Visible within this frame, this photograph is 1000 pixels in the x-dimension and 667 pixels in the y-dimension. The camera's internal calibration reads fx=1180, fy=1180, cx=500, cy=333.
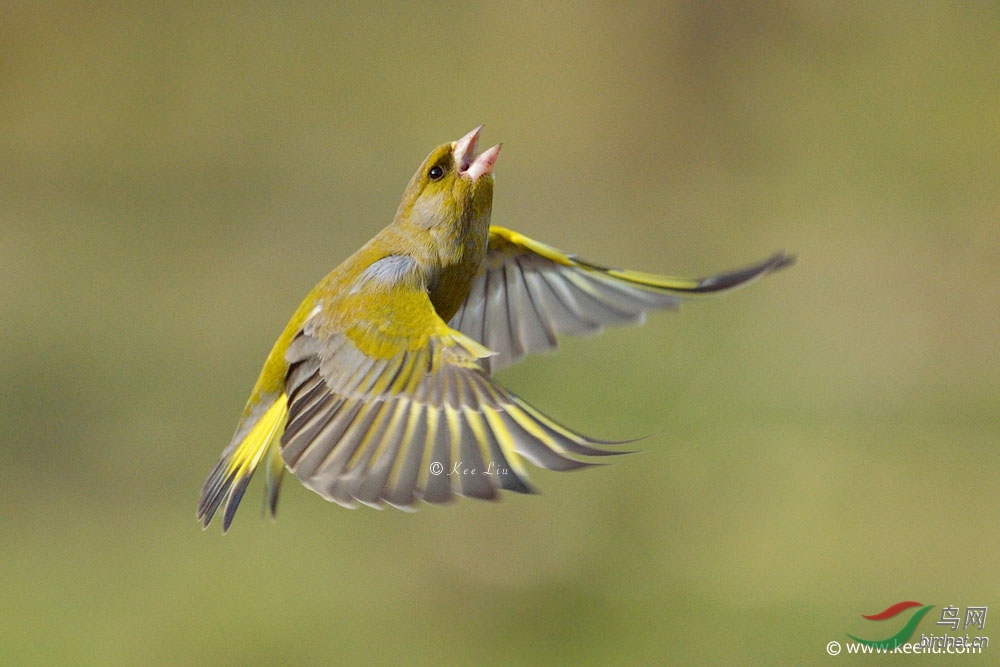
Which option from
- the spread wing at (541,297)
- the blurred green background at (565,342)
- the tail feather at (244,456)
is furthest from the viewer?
the blurred green background at (565,342)

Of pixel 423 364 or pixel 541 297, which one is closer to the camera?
pixel 423 364

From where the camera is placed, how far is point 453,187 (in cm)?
326

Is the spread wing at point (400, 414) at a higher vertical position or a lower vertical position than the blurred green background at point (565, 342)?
lower

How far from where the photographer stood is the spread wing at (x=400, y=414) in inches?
104

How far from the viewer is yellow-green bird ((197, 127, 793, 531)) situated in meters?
2.71

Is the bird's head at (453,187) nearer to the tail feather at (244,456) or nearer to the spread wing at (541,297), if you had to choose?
the spread wing at (541,297)

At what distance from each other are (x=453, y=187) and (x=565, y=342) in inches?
197

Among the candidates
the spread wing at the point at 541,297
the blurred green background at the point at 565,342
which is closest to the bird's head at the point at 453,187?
the spread wing at the point at 541,297

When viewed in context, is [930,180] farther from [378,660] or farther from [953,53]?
[378,660]

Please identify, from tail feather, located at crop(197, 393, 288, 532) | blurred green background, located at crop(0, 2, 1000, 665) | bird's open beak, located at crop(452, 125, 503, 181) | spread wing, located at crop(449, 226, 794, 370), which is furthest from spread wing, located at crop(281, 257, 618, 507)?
blurred green background, located at crop(0, 2, 1000, 665)

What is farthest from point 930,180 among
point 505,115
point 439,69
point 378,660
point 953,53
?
point 378,660

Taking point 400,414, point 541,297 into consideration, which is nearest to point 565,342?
point 541,297

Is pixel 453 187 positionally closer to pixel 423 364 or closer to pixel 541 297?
pixel 423 364

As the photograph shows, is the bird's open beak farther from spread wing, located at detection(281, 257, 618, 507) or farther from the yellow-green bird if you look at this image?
spread wing, located at detection(281, 257, 618, 507)
